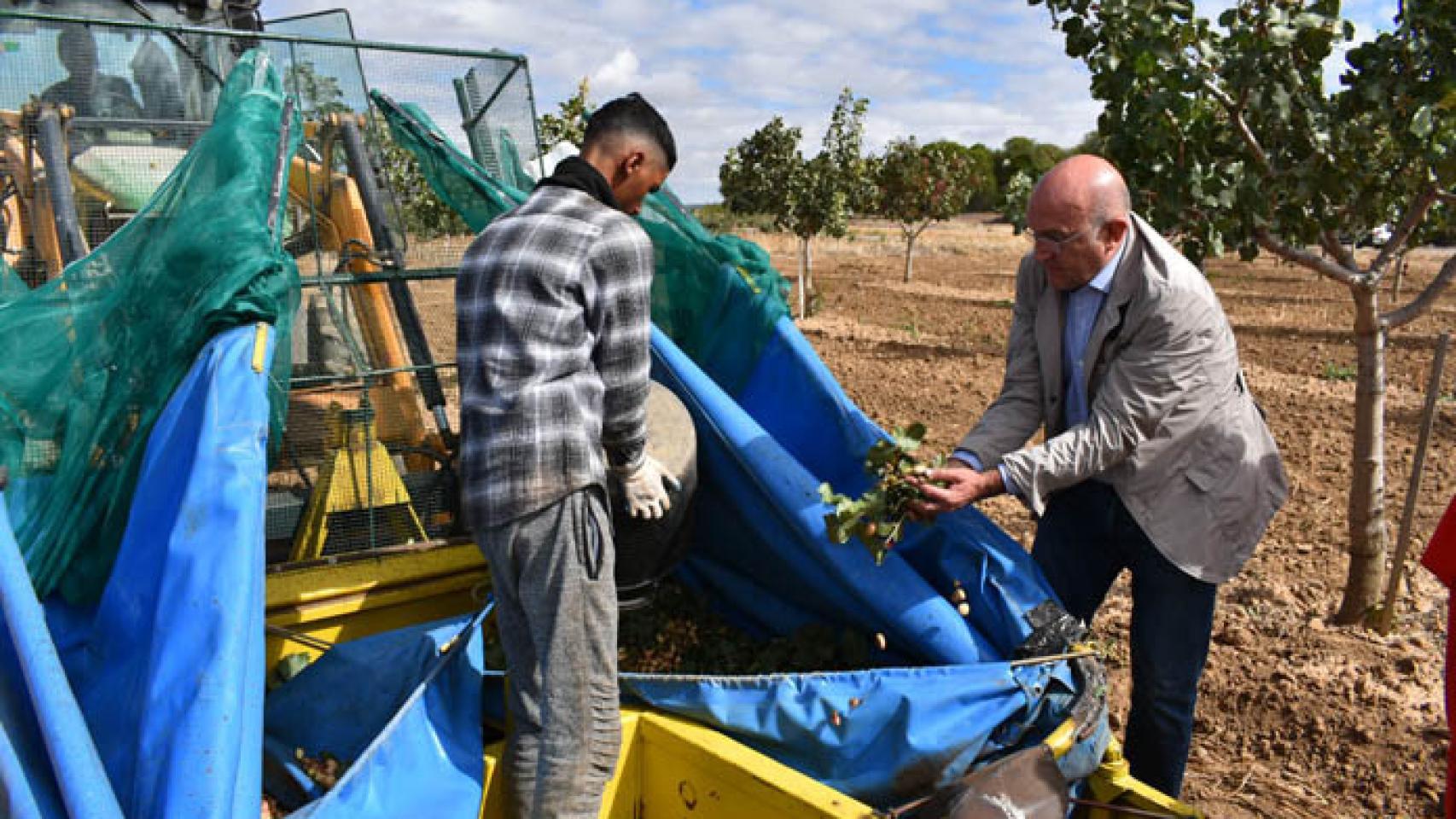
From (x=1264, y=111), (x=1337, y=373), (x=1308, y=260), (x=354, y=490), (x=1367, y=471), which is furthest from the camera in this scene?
(x=1337, y=373)

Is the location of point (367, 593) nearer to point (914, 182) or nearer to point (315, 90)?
point (315, 90)

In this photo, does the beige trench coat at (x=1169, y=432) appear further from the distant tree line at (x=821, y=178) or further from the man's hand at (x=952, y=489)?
the distant tree line at (x=821, y=178)

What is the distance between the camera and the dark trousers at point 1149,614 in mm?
2896

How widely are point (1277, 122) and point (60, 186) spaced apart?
4590 millimetres

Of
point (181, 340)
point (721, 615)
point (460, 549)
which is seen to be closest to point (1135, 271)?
point (721, 615)

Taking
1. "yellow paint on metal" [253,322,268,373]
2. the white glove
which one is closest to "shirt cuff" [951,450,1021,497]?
the white glove

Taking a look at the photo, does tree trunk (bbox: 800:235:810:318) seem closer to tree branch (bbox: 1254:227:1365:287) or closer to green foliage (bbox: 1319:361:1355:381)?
green foliage (bbox: 1319:361:1355:381)

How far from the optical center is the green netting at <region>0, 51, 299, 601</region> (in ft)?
7.63

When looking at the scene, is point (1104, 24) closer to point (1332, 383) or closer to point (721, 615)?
point (721, 615)

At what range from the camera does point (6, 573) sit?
1.75 meters

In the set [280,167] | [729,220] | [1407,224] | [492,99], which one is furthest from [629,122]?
[729,220]

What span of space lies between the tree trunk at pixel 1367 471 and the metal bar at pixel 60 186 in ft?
16.7

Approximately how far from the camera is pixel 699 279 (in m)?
3.63

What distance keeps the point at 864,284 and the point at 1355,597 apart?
20.2m
